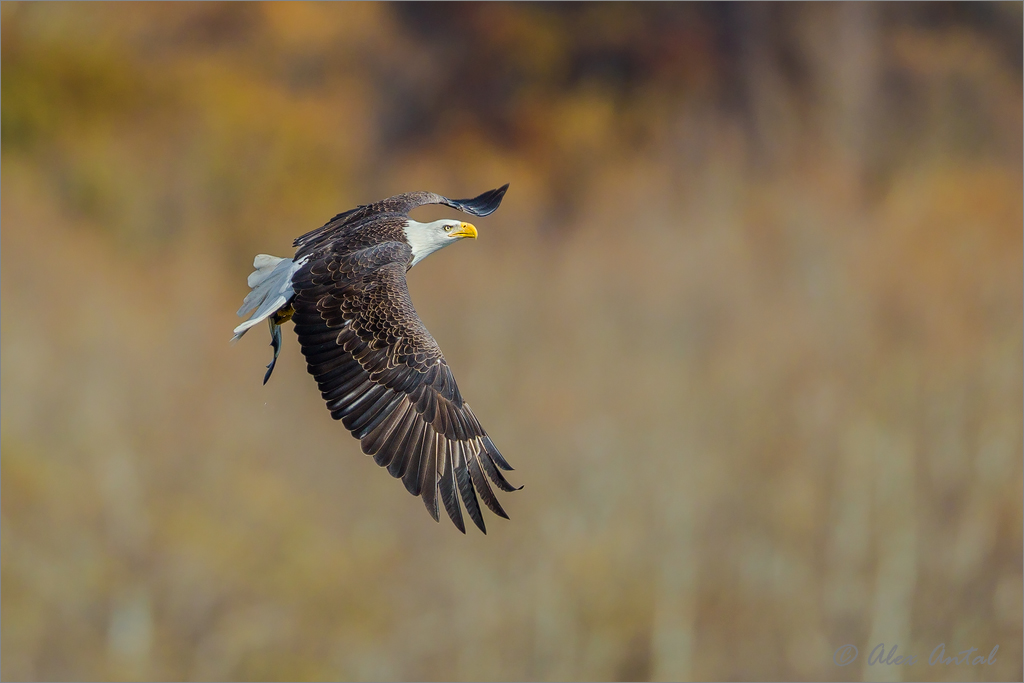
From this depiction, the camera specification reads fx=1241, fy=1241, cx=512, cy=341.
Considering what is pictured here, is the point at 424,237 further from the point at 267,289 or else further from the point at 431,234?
the point at 267,289

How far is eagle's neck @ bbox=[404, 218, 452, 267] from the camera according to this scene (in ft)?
28.5

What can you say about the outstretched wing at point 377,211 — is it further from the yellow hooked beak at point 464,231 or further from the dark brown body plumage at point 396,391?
the dark brown body plumage at point 396,391

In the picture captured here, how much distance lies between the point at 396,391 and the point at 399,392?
0.07ft

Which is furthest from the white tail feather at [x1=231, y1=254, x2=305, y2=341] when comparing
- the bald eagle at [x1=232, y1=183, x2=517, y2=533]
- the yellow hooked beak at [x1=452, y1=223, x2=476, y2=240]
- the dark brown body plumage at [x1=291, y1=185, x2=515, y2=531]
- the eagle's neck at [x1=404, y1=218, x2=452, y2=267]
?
the yellow hooked beak at [x1=452, y1=223, x2=476, y2=240]

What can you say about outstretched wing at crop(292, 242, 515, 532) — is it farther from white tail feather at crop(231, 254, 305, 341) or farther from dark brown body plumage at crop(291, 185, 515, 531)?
white tail feather at crop(231, 254, 305, 341)

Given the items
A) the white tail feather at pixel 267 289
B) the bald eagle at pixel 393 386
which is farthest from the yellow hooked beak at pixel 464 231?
the white tail feather at pixel 267 289

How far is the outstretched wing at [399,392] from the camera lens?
7.67m

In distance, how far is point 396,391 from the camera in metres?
7.75

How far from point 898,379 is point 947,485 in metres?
5.84

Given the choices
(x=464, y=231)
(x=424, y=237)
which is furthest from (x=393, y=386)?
(x=464, y=231)

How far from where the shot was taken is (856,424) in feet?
138

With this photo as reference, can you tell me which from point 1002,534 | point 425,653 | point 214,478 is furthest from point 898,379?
point 214,478

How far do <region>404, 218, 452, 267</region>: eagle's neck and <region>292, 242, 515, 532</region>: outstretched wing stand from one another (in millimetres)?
891

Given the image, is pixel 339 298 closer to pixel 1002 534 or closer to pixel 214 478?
pixel 214 478
